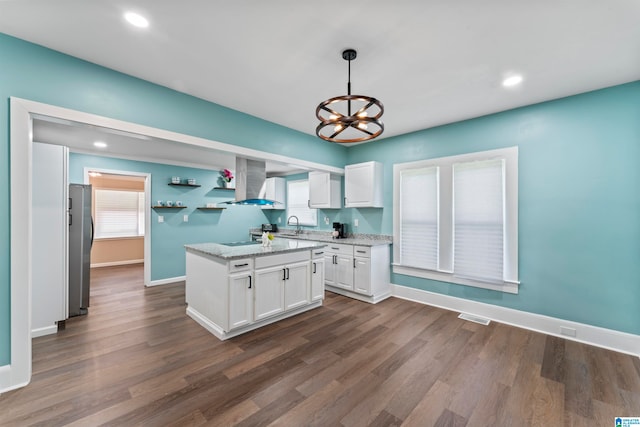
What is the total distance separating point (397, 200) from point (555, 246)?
2.07 m

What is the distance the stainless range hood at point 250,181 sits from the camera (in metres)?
3.61

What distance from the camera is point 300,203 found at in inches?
244

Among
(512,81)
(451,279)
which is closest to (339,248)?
(451,279)

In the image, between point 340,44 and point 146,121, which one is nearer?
point 340,44

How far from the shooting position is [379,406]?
1.86m

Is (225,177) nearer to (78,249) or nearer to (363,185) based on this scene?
(78,249)

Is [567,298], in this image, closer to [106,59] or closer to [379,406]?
[379,406]

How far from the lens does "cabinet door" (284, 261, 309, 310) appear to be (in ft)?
11.0

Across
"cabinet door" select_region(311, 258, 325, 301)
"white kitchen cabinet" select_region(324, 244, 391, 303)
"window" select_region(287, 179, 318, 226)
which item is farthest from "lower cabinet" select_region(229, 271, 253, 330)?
"window" select_region(287, 179, 318, 226)

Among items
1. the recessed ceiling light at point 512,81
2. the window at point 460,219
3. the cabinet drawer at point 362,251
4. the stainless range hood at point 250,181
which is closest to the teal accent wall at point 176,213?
the stainless range hood at point 250,181

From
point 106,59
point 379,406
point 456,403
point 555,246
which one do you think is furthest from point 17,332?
point 555,246

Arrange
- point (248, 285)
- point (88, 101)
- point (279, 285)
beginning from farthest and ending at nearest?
point (279, 285) → point (248, 285) → point (88, 101)

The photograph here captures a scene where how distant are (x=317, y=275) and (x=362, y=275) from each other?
0.77 m

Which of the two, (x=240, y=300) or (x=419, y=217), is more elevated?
(x=419, y=217)
